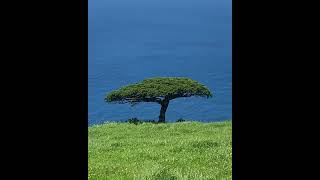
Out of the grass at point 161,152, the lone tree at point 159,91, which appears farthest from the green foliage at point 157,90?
the grass at point 161,152

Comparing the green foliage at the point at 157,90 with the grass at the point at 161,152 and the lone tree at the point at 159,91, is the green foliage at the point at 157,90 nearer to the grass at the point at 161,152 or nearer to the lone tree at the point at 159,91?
the lone tree at the point at 159,91

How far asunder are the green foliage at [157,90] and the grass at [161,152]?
3.45 m

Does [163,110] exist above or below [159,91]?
below

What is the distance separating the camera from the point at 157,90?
16.9m

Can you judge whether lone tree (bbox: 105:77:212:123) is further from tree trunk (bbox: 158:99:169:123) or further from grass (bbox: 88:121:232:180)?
grass (bbox: 88:121:232:180)

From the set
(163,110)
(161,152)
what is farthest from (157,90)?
(161,152)

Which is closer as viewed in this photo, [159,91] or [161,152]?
[161,152]

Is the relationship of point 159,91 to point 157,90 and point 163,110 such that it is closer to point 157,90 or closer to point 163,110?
point 157,90

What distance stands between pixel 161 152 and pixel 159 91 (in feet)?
23.9

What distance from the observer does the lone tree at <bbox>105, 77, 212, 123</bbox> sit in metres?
16.8
